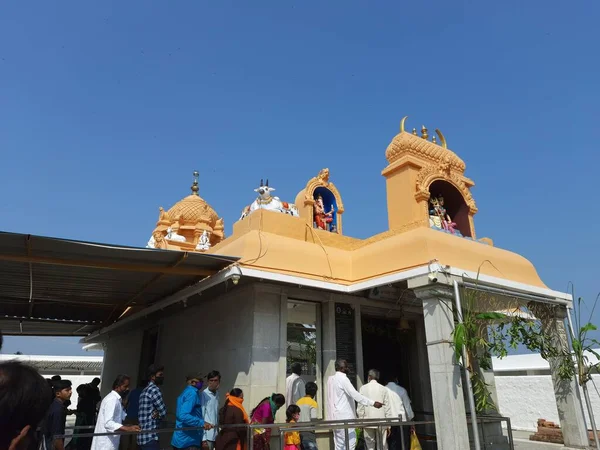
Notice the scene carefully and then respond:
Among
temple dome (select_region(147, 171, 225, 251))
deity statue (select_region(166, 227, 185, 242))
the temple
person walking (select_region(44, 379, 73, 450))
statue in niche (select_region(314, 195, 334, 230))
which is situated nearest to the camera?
person walking (select_region(44, 379, 73, 450))

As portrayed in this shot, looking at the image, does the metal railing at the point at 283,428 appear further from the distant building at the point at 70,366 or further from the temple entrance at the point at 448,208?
the distant building at the point at 70,366

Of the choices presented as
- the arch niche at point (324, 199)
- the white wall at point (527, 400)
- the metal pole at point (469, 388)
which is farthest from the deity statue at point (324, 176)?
the white wall at point (527, 400)

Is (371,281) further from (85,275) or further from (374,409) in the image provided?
(85,275)

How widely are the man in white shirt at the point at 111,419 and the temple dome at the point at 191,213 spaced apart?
12.1 m

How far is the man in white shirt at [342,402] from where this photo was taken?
6.21 meters

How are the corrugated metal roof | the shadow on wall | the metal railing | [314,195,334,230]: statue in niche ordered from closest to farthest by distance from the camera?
1. the metal railing
2. the shadow on wall
3. [314,195,334,230]: statue in niche
4. the corrugated metal roof

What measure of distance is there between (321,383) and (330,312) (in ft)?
3.90

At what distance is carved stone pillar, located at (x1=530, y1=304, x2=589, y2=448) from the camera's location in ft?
23.2

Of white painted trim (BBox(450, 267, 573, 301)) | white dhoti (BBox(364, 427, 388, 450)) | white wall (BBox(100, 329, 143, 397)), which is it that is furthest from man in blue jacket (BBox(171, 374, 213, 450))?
white wall (BBox(100, 329, 143, 397))

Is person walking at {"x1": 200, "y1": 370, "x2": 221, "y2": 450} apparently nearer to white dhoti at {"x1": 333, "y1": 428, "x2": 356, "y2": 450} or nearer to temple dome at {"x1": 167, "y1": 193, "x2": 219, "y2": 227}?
white dhoti at {"x1": 333, "y1": 428, "x2": 356, "y2": 450}

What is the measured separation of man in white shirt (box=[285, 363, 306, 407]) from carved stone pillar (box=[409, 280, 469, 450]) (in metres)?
2.23

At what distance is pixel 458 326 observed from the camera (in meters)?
5.50

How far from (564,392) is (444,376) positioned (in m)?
3.26

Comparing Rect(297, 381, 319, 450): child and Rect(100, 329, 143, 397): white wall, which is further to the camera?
Rect(100, 329, 143, 397): white wall
